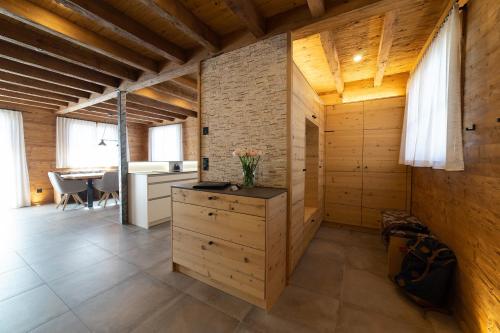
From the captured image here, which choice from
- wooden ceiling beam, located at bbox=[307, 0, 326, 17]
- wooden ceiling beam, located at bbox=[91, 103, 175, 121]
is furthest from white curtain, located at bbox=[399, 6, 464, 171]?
wooden ceiling beam, located at bbox=[91, 103, 175, 121]

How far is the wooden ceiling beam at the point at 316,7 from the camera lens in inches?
62.9

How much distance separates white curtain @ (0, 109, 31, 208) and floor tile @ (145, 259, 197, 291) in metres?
5.52

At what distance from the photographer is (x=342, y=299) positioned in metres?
1.70

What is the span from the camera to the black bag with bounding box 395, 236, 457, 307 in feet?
5.08

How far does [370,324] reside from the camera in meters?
1.44

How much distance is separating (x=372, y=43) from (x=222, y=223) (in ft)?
9.31

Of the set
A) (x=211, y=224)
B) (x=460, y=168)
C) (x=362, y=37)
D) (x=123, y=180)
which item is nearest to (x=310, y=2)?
(x=362, y=37)

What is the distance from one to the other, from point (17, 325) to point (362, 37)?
423 cm

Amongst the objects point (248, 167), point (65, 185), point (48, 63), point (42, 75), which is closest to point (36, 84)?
point (42, 75)

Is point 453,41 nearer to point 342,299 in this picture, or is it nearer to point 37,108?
point 342,299

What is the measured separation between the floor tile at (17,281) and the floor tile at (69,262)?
0.19ft

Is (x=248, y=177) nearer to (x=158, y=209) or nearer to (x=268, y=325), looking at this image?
(x=268, y=325)

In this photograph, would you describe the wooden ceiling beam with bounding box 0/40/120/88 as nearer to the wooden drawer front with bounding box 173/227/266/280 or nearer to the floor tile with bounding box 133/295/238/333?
the wooden drawer front with bounding box 173/227/266/280

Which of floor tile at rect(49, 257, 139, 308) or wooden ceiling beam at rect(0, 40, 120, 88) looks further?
wooden ceiling beam at rect(0, 40, 120, 88)
